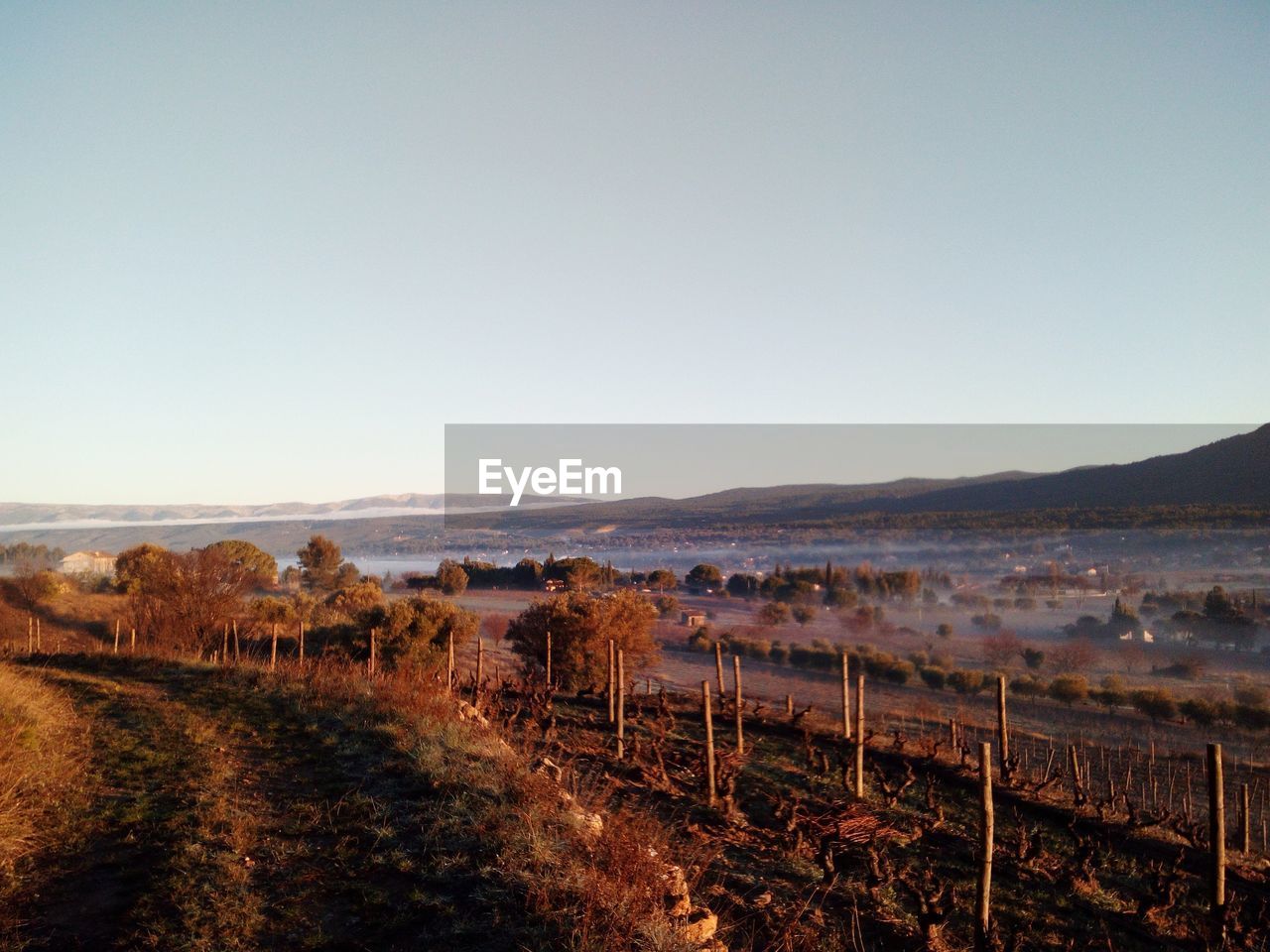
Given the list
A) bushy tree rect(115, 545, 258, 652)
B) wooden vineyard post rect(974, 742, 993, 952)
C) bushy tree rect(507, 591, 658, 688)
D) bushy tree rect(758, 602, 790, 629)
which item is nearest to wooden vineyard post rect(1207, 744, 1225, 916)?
wooden vineyard post rect(974, 742, 993, 952)

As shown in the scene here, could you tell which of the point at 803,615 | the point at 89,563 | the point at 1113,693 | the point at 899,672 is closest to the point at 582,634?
the point at 899,672

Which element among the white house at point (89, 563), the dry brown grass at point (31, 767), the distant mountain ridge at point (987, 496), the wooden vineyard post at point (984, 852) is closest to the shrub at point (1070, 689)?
the distant mountain ridge at point (987, 496)

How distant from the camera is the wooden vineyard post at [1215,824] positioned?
7332mm

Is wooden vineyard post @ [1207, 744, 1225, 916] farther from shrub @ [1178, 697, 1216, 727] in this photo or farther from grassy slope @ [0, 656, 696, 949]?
shrub @ [1178, 697, 1216, 727]

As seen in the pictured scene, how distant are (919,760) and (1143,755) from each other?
1136 cm

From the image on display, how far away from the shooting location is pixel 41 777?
24.4 ft

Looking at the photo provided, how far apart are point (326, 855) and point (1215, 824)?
7.60 metres

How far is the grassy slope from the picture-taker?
480 centimetres

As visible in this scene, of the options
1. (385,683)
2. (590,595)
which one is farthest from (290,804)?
(590,595)

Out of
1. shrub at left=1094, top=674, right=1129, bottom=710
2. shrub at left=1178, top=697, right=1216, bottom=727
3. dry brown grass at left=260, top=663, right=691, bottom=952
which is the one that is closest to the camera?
dry brown grass at left=260, top=663, right=691, bottom=952

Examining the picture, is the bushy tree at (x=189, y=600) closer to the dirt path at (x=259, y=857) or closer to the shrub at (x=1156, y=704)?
the dirt path at (x=259, y=857)

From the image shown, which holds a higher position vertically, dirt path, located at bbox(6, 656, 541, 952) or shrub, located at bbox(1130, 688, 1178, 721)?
dirt path, located at bbox(6, 656, 541, 952)

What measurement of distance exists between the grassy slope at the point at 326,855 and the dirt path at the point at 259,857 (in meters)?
0.02

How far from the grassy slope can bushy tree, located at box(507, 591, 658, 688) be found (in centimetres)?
1578
